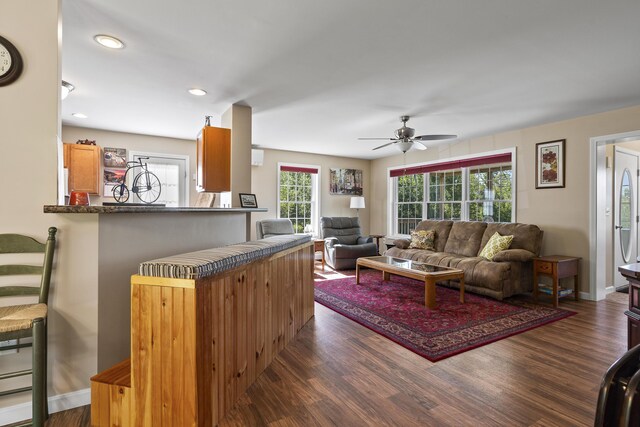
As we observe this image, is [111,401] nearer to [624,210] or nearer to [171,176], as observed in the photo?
[171,176]

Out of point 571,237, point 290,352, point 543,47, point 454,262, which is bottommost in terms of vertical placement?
point 290,352

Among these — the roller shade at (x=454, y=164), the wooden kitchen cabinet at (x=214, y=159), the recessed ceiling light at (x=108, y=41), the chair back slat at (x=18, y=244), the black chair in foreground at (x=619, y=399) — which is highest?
the recessed ceiling light at (x=108, y=41)

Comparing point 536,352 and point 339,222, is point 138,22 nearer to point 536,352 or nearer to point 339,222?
point 536,352

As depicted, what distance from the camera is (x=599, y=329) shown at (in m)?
3.20

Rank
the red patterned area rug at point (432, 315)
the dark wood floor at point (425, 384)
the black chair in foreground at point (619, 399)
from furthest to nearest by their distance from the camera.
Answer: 1. the red patterned area rug at point (432, 315)
2. the dark wood floor at point (425, 384)
3. the black chair in foreground at point (619, 399)

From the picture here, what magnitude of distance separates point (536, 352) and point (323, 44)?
2.99m

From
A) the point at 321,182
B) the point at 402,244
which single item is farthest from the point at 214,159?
the point at 321,182

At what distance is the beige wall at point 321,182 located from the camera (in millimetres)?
6672

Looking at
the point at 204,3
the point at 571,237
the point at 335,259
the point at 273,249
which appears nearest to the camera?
the point at 204,3

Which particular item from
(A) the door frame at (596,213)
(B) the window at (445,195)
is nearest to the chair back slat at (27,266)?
(A) the door frame at (596,213)

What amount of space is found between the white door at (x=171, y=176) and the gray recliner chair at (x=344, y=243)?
9.05 feet

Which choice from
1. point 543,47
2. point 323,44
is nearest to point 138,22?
point 323,44

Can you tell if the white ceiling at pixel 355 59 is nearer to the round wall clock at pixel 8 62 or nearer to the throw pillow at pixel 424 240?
the round wall clock at pixel 8 62

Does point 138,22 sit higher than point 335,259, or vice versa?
point 138,22
